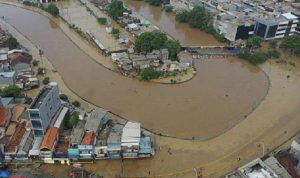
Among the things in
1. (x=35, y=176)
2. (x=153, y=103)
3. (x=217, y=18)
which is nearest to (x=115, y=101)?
(x=153, y=103)

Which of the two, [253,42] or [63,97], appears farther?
[253,42]

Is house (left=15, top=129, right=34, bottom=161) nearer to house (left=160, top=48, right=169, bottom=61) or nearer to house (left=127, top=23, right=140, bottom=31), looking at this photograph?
house (left=160, top=48, right=169, bottom=61)

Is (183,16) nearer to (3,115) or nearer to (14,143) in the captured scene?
(3,115)

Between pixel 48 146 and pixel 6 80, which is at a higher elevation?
pixel 48 146

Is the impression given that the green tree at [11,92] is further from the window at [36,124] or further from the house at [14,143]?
the window at [36,124]

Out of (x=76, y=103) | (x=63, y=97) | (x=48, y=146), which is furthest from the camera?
(x=63, y=97)

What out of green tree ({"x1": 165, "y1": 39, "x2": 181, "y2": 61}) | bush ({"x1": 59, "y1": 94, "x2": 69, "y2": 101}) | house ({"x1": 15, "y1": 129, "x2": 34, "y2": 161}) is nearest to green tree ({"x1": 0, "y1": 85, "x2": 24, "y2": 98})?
bush ({"x1": 59, "y1": 94, "x2": 69, "y2": 101})

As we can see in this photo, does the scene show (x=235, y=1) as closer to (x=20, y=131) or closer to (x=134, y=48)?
(x=134, y=48)

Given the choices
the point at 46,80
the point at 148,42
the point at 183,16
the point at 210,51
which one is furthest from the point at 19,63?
the point at 183,16
